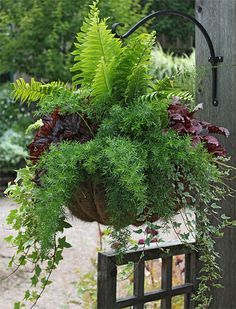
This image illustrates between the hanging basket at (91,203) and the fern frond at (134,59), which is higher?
the fern frond at (134,59)

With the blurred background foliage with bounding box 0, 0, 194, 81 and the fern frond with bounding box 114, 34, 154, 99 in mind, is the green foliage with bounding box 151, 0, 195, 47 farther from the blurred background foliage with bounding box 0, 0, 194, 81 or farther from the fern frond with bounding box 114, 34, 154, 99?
the fern frond with bounding box 114, 34, 154, 99

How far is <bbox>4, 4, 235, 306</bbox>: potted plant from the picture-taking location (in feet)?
5.18

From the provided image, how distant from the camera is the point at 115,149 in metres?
1.56

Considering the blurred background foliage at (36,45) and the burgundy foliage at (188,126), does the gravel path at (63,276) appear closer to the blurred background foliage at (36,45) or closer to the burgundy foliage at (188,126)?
the burgundy foliage at (188,126)

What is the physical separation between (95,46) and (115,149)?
33cm

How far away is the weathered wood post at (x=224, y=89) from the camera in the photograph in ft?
6.85

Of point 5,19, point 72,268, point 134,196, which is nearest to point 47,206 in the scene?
point 134,196

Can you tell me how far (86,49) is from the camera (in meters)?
1.71

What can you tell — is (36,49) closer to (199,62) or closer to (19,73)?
(19,73)

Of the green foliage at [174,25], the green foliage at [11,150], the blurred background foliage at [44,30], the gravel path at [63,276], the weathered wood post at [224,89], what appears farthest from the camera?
the green foliage at [174,25]

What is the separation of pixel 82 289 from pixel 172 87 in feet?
4.85

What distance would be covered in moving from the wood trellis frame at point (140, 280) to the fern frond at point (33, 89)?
52cm

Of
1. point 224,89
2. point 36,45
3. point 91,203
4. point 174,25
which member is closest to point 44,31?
point 36,45

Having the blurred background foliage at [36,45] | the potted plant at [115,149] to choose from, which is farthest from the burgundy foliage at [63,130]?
the blurred background foliage at [36,45]
